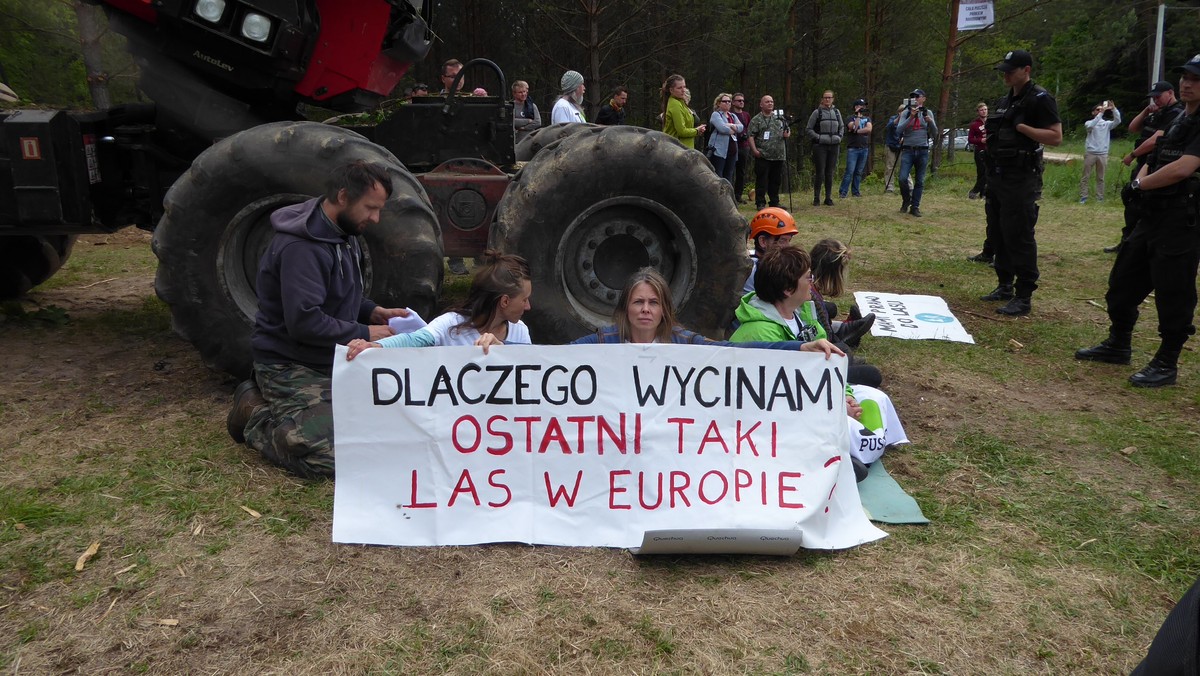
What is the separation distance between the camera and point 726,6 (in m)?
18.6

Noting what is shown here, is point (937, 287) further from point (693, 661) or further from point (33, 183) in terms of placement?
point (33, 183)

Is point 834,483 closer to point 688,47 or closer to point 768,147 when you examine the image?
point 768,147

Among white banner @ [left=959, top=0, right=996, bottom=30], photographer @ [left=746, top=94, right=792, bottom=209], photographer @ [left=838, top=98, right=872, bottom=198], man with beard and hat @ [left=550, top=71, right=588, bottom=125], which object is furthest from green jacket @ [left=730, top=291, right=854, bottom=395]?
white banner @ [left=959, top=0, right=996, bottom=30]

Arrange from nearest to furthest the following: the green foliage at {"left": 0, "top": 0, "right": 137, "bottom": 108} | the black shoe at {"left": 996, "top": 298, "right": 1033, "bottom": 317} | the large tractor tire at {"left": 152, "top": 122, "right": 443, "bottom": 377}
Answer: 1. the large tractor tire at {"left": 152, "top": 122, "right": 443, "bottom": 377}
2. the black shoe at {"left": 996, "top": 298, "right": 1033, "bottom": 317}
3. the green foliage at {"left": 0, "top": 0, "right": 137, "bottom": 108}

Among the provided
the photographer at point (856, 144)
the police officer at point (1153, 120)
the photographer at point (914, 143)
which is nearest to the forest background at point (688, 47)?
the photographer at point (856, 144)

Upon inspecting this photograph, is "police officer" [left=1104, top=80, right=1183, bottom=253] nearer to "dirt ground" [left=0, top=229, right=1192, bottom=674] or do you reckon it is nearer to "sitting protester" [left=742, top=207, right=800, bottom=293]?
"sitting protester" [left=742, top=207, right=800, bottom=293]

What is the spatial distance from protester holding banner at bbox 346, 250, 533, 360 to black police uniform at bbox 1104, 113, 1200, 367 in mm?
4133

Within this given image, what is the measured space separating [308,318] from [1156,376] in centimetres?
511

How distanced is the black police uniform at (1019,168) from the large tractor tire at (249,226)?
15.7 ft

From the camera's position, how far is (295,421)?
3.93 metres


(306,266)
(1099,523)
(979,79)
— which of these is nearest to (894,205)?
(1099,523)

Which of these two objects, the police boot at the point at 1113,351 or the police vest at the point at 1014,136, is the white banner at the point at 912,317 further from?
the police vest at the point at 1014,136

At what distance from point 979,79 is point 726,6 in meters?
13.3

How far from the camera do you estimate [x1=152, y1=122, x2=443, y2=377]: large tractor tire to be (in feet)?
15.2
